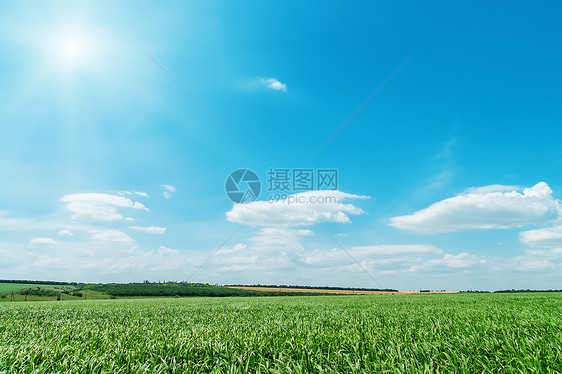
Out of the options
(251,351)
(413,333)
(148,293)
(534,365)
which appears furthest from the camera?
(148,293)

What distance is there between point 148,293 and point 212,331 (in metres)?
82.4

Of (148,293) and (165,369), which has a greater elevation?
(165,369)

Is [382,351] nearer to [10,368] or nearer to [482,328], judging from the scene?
[482,328]

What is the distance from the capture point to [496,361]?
14.0ft

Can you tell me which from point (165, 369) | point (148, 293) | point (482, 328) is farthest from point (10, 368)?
point (148, 293)

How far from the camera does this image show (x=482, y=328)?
7.12 m

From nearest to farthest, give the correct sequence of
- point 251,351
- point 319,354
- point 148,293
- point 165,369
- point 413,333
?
point 165,369
point 319,354
point 251,351
point 413,333
point 148,293

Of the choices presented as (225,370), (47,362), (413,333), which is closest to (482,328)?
(413,333)

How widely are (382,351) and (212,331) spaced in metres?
4.15

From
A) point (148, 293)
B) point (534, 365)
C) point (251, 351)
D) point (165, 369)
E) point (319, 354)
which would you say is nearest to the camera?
point (534, 365)

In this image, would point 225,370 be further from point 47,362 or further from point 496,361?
point 496,361

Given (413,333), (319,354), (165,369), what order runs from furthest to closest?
(413,333) → (319,354) → (165,369)

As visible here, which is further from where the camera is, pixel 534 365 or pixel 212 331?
pixel 212 331

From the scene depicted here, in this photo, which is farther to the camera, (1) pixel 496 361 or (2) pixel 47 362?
(2) pixel 47 362
